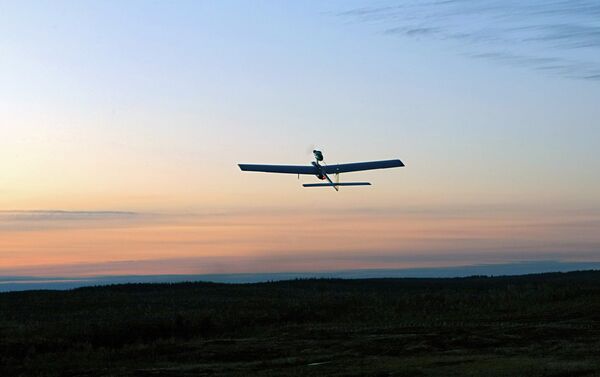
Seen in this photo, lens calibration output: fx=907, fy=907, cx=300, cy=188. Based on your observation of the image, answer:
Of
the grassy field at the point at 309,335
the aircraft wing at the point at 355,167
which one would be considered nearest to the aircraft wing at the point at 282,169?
the aircraft wing at the point at 355,167

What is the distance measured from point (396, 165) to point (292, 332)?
29.4 m

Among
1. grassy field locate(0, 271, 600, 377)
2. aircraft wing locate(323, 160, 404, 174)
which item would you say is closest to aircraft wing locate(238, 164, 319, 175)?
aircraft wing locate(323, 160, 404, 174)

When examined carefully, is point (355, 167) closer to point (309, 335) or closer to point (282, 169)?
point (282, 169)

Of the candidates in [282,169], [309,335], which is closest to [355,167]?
[282,169]

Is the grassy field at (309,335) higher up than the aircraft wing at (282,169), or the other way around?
the aircraft wing at (282,169)

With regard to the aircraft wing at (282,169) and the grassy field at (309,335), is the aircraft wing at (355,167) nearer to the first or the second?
the aircraft wing at (282,169)

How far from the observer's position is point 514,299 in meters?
66.5

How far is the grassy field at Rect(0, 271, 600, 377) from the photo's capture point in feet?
126

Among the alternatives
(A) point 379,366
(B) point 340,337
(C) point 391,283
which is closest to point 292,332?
(B) point 340,337

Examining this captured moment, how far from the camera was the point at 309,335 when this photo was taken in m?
49.5

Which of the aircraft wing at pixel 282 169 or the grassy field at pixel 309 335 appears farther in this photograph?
the aircraft wing at pixel 282 169

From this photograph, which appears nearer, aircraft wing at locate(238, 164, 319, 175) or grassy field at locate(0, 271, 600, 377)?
grassy field at locate(0, 271, 600, 377)

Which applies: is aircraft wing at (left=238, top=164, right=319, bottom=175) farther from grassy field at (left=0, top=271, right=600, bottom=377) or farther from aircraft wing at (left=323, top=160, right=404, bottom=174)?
grassy field at (left=0, top=271, right=600, bottom=377)

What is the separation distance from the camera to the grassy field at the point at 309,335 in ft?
126
